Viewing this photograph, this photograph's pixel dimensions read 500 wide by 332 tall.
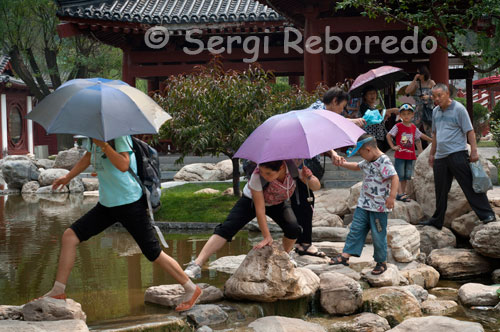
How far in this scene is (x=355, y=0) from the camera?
8.53 meters

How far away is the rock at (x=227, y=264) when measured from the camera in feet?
22.2

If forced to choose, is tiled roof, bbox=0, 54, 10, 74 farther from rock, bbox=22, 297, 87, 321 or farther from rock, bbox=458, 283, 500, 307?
rock, bbox=458, 283, 500, 307

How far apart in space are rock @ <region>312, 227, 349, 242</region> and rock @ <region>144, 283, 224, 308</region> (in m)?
2.91

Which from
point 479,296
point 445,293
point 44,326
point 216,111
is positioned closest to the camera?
point 44,326

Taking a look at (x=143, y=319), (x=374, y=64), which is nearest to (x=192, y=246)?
(x=143, y=319)

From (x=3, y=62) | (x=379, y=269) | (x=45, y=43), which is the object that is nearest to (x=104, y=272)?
(x=379, y=269)

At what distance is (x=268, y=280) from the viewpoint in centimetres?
553

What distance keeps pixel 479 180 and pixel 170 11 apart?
1322 centimetres

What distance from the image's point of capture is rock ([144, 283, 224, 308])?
17.5 ft

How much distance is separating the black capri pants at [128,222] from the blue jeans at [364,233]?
2250 mm

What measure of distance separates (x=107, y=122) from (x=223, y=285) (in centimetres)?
219

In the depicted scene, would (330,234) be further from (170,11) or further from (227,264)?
(170,11)

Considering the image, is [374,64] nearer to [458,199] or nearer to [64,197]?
[64,197]

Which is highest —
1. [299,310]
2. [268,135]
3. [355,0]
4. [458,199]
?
[355,0]
